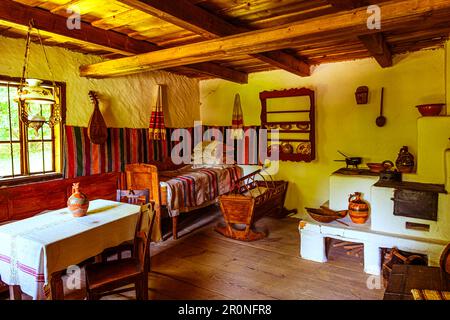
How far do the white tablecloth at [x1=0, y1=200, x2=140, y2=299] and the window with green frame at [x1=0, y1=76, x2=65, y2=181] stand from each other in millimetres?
921

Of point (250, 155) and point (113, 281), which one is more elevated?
point (250, 155)

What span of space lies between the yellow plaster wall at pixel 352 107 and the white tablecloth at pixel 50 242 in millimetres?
2954

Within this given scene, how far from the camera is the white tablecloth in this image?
191 centimetres

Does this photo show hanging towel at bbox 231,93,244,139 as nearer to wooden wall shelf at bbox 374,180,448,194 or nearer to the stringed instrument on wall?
the stringed instrument on wall

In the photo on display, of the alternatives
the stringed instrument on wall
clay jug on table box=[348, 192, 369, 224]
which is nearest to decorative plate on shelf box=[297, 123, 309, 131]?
clay jug on table box=[348, 192, 369, 224]

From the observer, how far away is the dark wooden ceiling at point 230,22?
233 cm

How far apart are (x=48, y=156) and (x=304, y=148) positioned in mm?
3322

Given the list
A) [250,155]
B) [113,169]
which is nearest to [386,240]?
[250,155]

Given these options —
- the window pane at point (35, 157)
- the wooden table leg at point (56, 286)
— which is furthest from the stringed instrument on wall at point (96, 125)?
the wooden table leg at point (56, 286)

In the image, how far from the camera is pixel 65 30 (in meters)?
2.58

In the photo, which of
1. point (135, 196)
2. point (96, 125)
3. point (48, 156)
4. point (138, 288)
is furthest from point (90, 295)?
point (96, 125)

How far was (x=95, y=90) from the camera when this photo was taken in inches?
149
